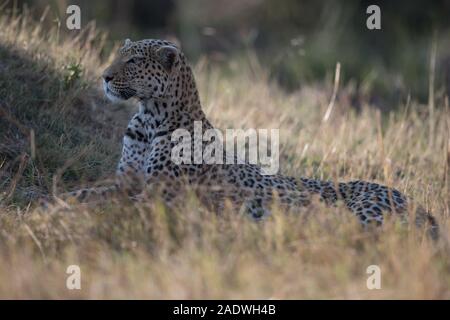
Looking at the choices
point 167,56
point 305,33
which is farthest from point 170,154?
point 305,33

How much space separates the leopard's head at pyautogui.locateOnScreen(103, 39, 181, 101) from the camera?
26.3ft

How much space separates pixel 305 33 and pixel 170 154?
14083 mm

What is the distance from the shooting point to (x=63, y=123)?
9336mm

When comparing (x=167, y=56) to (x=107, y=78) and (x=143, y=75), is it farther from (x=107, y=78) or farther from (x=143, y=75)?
(x=107, y=78)

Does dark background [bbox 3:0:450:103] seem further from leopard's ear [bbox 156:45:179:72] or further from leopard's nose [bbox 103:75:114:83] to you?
leopard's nose [bbox 103:75:114:83]

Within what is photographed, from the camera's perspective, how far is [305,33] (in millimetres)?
21484

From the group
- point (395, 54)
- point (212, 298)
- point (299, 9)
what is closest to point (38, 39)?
point (212, 298)

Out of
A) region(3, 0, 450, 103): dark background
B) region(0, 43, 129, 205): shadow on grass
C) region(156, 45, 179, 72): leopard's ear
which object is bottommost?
region(0, 43, 129, 205): shadow on grass

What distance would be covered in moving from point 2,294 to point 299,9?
59.1 feet

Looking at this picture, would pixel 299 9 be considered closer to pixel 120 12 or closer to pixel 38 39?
pixel 120 12

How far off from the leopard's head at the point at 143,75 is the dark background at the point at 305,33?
6905 millimetres

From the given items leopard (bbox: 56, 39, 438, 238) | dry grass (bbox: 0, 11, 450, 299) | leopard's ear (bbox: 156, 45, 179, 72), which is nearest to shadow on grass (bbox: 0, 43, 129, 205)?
dry grass (bbox: 0, 11, 450, 299)

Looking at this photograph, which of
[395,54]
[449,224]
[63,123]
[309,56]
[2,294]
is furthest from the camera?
[395,54]

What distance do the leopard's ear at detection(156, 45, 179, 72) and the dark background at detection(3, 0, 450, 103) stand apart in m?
6.91
